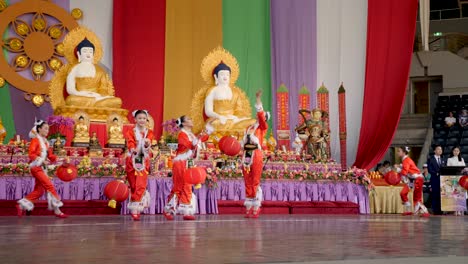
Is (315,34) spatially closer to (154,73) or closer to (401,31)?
(401,31)

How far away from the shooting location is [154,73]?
12.2 metres

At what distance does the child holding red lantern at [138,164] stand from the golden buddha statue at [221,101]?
402 cm

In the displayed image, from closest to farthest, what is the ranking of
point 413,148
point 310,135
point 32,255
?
point 32,255, point 310,135, point 413,148

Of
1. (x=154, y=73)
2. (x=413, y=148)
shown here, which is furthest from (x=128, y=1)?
(x=413, y=148)

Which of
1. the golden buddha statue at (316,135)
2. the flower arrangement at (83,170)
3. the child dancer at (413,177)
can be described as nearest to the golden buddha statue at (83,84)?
the flower arrangement at (83,170)

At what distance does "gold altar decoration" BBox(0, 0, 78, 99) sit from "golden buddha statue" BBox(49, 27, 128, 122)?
1.24m

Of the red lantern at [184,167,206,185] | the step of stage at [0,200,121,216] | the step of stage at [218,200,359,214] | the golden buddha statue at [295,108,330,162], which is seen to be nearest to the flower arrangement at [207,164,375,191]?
the step of stage at [218,200,359,214]

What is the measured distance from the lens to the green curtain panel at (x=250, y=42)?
1269cm

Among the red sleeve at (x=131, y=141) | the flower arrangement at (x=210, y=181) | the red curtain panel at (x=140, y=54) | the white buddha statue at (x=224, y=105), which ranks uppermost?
the red curtain panel at (x=140, y=54)

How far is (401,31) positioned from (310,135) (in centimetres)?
330

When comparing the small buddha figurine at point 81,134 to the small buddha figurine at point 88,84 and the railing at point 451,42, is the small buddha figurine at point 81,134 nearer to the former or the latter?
the small buddha figurine at point 88,84

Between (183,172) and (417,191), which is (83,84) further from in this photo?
(417,191)

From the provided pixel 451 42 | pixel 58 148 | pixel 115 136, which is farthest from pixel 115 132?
pixel 451 42

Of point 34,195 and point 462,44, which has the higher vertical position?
point 462,44
